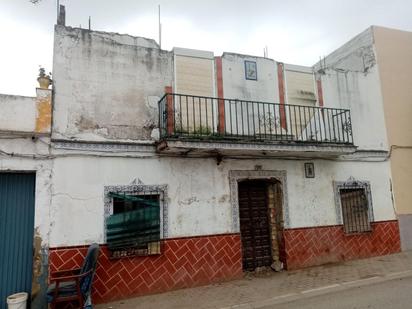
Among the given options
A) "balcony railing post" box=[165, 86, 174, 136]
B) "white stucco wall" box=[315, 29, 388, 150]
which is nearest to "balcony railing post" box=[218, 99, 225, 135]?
"balcony railing post" box=[165, 86, 174, 136]

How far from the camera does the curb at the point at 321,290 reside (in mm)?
6074

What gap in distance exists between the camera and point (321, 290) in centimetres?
660

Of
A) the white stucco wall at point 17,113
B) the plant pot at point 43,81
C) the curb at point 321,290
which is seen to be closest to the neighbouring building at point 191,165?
the white stucco wall at point 17,113

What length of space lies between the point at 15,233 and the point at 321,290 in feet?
19.5

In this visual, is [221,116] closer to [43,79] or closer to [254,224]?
[254,224]

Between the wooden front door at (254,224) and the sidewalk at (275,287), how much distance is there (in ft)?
1.44

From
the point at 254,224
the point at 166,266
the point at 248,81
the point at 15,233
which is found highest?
the point at 248,81

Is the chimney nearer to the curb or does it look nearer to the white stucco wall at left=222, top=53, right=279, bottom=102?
the white stucco wall at left=222, top=53, right=279, bottom=102

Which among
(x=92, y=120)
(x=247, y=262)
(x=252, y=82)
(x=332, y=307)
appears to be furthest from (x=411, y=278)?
(x=92, y=120)

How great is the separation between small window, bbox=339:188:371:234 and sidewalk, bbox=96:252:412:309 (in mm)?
1065

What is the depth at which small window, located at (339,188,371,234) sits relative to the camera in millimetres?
9578

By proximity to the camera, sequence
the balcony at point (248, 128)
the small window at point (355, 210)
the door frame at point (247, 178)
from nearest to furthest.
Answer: the balcony at point (248, 128), the door frame at point (247, 178), the small window at point (355, 210)

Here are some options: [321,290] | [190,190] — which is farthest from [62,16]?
[321,290]

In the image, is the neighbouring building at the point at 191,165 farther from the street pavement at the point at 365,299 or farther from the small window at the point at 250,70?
the street pavement at the point at 365,299
